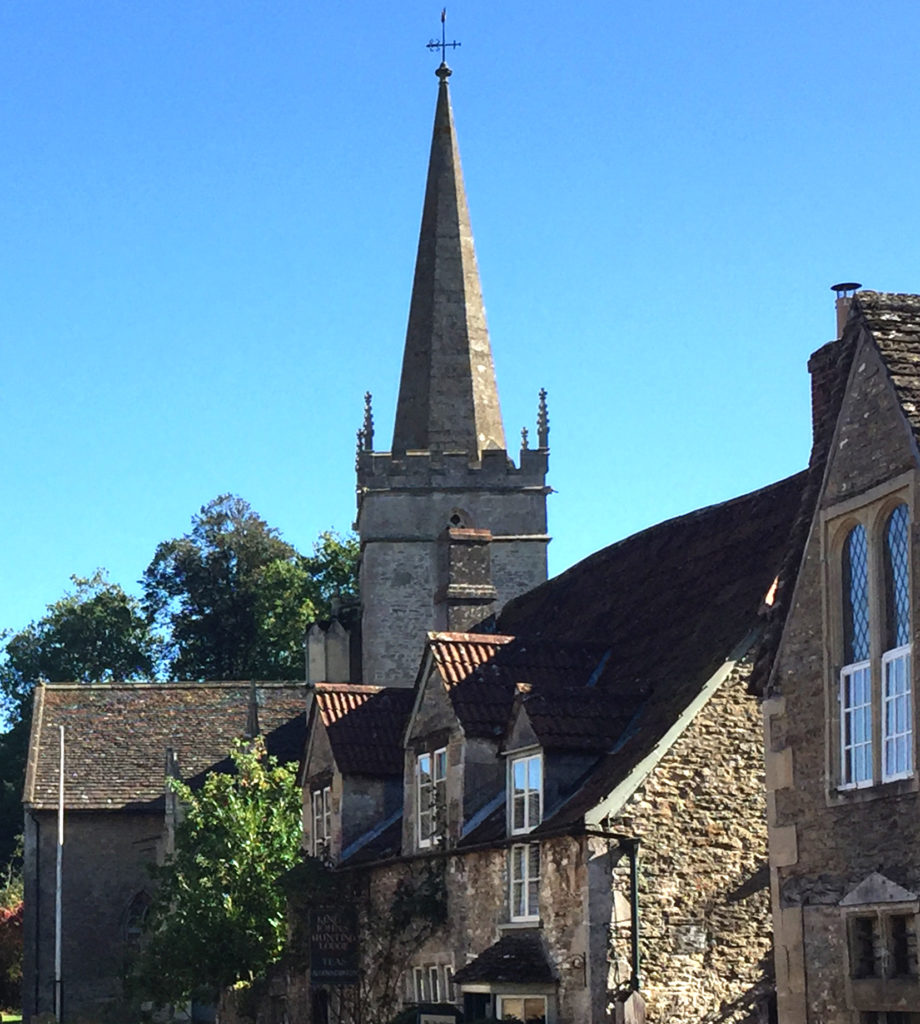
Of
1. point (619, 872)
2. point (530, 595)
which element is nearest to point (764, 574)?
point (619, 872)

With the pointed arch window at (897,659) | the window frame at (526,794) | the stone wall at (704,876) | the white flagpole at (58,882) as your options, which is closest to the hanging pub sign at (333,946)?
the window frame at (526,794)

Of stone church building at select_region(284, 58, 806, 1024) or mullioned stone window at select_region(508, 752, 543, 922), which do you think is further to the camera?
mullioned stone window at select_region(508, 752, 543, 922)

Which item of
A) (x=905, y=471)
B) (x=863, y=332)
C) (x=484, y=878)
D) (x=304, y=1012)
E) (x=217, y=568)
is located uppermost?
(x=217, y=568)

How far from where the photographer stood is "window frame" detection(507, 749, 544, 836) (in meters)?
24.1

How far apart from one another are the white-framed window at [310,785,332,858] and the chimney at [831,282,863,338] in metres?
15.0

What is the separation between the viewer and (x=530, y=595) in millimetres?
35375

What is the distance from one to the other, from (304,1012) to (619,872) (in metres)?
10.2

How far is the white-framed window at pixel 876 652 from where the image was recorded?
52.9 ft

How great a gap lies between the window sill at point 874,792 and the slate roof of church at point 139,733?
→ 120ft

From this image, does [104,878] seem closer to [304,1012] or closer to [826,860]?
[304,1012]

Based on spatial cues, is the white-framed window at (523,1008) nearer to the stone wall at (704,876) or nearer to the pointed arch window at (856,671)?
the stone wall at (704,876)

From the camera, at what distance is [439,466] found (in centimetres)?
5788

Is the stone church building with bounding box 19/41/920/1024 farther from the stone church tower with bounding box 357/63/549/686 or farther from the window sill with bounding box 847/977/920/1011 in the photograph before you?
the stone church tower with bounding box 357/63/549/686

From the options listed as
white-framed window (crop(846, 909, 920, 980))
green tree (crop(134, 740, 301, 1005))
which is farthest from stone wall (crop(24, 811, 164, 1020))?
white-framed window (crop(846, 909, 920, 980))
